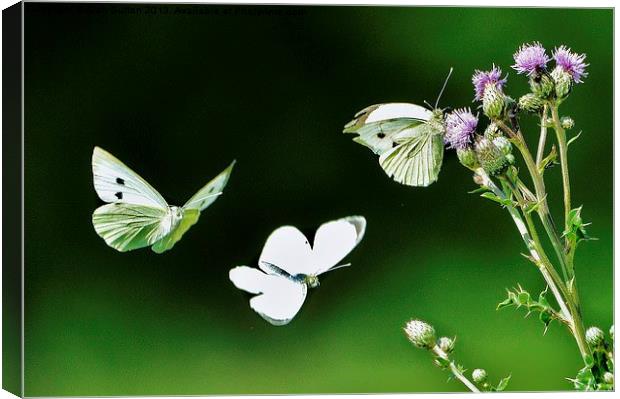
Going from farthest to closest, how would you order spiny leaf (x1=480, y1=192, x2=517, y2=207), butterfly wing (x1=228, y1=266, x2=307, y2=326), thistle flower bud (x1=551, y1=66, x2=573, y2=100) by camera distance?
butterfly wing (x1=228, y1=266, x2=307, y2=326)
thistle flower bud (x1=551, y1=66, x2=573, y2=100)
spiny leaf (x1=480, y1=192, x2=517, y2=207)

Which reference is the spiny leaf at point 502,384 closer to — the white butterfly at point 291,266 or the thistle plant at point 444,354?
the thistle plant at point 444,354

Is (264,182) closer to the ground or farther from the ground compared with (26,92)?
closer to the ground

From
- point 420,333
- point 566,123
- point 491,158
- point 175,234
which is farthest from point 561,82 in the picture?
point 175,234

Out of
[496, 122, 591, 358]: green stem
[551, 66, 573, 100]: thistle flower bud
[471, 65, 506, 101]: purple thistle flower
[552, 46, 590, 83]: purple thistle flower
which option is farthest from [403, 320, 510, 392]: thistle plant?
[552, 46, 590, 83]: purple thistle flower

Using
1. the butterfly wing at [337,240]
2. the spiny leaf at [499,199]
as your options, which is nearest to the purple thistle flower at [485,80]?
the spiny leaf at [499,199]

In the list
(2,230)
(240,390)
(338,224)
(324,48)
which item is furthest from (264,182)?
(2,230)

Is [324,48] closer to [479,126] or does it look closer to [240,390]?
[479,126]

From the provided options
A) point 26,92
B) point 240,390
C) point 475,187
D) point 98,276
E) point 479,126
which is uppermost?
point 26,92

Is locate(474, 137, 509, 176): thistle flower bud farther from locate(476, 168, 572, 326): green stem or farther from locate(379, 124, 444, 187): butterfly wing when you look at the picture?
locate(379, 124, 444, 187): butterfly wing
